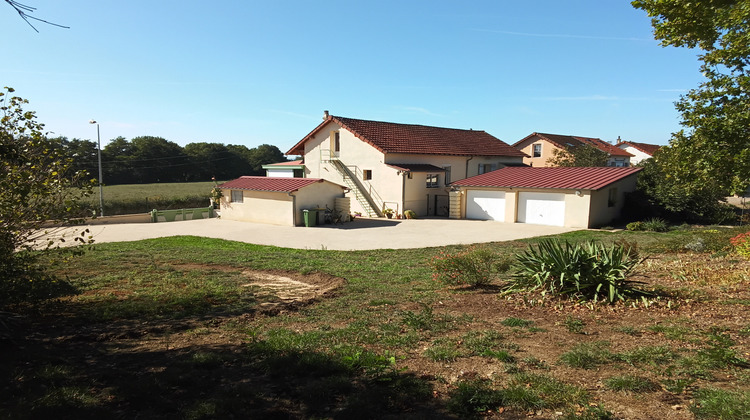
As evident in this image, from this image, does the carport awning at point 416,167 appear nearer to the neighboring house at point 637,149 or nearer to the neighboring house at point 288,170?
the neighboring house at point 288,170

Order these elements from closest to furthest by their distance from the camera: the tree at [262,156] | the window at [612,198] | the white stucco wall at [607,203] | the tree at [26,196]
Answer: the tree at [26,196] → the white stucco wall at [607,203] → the window at [612,198] → the tree at [262,156]

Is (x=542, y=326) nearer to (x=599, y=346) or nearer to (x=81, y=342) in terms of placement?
(x=599, y=346)

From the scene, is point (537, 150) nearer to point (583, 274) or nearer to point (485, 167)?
point (485, 167)

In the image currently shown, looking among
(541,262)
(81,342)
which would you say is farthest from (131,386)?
(541,262)

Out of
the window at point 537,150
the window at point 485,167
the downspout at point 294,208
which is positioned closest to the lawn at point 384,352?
the downspout at point 294,208

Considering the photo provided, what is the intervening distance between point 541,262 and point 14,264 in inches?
334

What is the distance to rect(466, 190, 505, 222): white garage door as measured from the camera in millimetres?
27547

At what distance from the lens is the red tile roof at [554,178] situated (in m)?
24.8

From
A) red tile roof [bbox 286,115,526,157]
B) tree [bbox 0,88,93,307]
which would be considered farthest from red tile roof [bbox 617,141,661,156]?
tree [bbox 0,88,93,307]

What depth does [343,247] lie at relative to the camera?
18.1 metres

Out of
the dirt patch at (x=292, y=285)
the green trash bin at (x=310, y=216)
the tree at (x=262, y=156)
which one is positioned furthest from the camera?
the tree at (x=262, y=156)

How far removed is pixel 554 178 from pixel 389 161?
411 inches

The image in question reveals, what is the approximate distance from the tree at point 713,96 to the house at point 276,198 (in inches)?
731

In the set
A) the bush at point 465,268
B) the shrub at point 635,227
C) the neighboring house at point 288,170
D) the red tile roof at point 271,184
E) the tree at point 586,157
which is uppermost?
the tree at point 586,157
